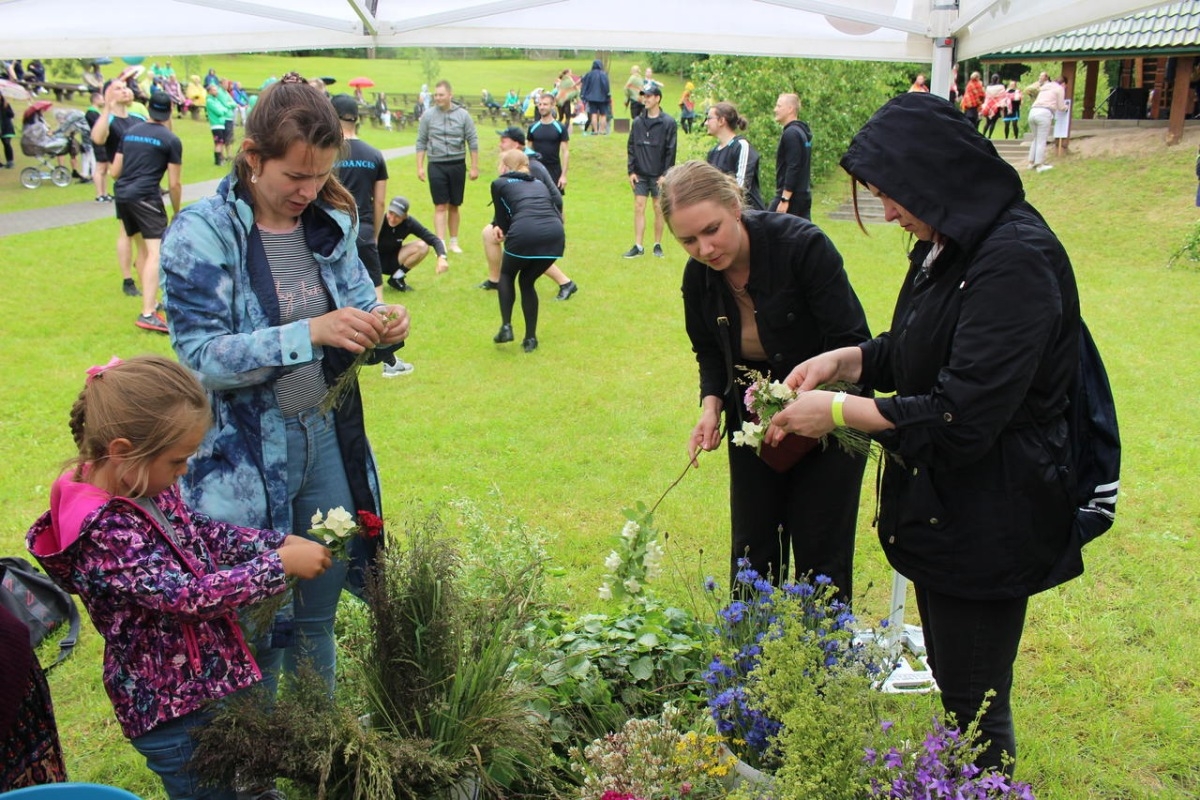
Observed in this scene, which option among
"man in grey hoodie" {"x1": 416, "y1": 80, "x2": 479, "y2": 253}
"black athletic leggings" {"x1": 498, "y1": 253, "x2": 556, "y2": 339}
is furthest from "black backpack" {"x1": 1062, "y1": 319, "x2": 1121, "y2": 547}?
"man in grey hoodie" {"x1": 416, "y1": 80, "x2": 479, "y2": 253}

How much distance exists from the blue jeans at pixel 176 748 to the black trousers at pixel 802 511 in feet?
5.55

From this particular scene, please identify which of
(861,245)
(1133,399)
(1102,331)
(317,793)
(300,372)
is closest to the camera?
(317,793)

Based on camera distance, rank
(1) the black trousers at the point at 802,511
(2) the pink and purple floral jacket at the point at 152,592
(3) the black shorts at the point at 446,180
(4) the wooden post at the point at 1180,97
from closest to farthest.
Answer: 1. (2) the pink and purple floral jacket at the point at 152,592
2. (1) the black trousers at the point at 802,511
3. (3) the black shorts at the point at 446,180
4. (4) the wooden post at the point at 1180,97

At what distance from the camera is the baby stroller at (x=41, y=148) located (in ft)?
60.6

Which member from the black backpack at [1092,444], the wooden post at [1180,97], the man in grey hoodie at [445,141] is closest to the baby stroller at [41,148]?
the man in grey hoodie at [445,141]

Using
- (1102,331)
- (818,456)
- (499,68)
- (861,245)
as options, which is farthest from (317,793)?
(499,68)

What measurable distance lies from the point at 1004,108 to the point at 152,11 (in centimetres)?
2511

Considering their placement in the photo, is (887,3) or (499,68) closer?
(887,3)

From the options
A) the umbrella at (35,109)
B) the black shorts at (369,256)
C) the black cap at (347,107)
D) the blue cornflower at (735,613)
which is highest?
the umbrella at (35,109)

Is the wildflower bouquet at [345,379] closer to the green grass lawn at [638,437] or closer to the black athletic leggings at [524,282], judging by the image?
the green grass lawn at [638,437]

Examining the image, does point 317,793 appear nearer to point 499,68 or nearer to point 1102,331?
point 1102,331

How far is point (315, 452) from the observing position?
264cm

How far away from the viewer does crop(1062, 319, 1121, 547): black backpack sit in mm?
2189

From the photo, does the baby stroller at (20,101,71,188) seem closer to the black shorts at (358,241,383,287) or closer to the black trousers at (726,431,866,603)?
the black shorts at (358,241,383,287)
